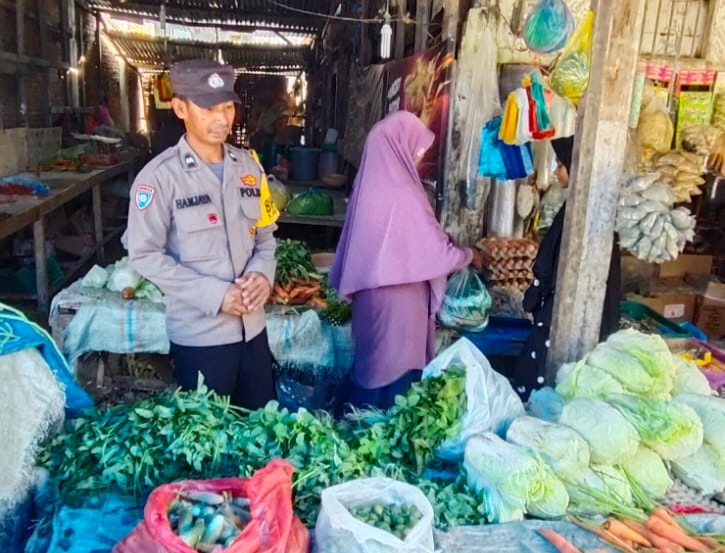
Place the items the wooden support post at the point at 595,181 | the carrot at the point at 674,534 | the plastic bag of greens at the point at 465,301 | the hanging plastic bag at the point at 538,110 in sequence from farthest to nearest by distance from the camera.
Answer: the plastic bag of greens at the point at 465,301 < the hanging plastic bag at the point at 538,110 < the wooden support post at the point at 595,181 < the carrot at the point at 674,534

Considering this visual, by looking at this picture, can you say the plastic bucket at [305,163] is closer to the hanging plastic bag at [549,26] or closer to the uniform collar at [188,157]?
the hanging plastic bag at [549,26]

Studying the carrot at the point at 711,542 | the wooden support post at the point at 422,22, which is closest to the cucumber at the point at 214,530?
the carrot at the point at 711,542

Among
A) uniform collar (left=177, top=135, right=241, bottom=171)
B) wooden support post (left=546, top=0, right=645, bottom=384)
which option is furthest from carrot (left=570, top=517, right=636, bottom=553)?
uniform collar (left=177, top=135, right=241, bottom=171)

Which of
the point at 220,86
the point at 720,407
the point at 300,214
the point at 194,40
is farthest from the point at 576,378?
the point at 194,40

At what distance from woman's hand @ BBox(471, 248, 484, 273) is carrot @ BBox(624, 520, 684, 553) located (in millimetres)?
2229

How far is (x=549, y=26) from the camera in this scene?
3717mm

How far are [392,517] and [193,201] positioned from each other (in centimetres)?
156

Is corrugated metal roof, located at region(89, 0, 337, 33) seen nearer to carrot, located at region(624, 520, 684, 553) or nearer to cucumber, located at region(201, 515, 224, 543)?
carrot, located at region(624, 520, 684, 553)

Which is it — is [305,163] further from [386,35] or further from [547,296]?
[547,296]

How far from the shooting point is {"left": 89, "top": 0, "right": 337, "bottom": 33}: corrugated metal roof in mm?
10961

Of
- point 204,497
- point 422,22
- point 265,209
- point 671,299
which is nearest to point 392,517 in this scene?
point 204,497

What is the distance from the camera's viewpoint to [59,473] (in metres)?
2.07

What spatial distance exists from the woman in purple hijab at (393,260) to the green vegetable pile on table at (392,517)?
164cm

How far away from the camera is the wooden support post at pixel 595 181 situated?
255 centimetres
